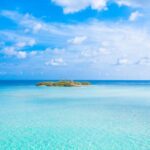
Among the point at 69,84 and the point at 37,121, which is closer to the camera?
the point at 37,121

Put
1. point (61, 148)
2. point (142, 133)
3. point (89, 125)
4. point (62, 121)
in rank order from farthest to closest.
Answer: point (62, 121) → point (89, 125) → point (142, 133) → point (61, 148)

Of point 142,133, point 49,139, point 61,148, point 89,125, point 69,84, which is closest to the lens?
point 61,148

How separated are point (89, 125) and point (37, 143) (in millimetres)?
5032

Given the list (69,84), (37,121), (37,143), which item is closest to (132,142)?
(37,143)

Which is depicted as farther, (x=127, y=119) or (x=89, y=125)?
(x=127, y=119)

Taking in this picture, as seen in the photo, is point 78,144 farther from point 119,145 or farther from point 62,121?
point 62,121

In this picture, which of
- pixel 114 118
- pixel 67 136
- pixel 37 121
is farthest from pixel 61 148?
pixel 114 118

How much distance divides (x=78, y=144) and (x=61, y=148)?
1.03 m

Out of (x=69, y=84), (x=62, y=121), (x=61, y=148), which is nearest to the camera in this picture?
(x=61, y=148)

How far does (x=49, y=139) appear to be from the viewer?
13641 millimetres

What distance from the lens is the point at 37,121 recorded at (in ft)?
60.3

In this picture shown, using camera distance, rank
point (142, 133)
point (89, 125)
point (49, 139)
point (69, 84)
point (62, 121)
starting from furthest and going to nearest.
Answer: point (69, 84), point (62, 121), point (89, 125), point (142, 133), point (49, 139)

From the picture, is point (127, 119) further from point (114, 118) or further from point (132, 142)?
point (132, 142)

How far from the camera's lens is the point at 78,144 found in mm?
12828
